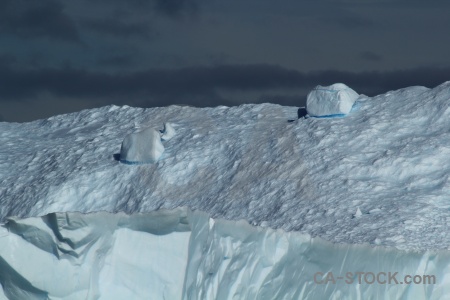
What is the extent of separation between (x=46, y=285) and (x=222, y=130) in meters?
4.58

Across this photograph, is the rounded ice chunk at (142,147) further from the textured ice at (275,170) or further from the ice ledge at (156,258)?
the ice ledge at (156,258)

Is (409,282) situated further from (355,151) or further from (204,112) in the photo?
(204,112)

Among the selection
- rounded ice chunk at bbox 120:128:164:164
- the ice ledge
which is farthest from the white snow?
rounded ice chunk at bbox 120:128:164:164

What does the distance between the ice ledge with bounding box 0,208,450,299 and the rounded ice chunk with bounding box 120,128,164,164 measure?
340 cm

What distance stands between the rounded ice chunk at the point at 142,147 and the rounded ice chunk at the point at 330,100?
213cm

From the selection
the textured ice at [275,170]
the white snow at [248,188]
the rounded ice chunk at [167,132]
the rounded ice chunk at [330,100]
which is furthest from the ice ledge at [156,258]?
the rounded ice chunk at [167,132]

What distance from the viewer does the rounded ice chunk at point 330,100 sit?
1511 cm

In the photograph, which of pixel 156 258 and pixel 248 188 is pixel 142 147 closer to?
pixel 248 188

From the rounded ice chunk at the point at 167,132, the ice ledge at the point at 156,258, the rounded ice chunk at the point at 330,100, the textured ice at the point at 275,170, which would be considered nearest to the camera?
the ice ledge at the point at 156,258

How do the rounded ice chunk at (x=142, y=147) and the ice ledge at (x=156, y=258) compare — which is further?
the rounded ice chunk at (x=142, y=147)

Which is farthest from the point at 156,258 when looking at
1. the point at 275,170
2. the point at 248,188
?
the point at 275,170

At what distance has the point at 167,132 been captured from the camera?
15.8 m

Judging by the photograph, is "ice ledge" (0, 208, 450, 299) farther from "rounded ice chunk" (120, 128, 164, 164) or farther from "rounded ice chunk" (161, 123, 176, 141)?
"rounded ice chunk" (161, 123, 176, 141)

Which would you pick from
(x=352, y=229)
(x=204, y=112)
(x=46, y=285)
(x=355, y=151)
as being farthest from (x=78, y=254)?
(x=204, y=112)
